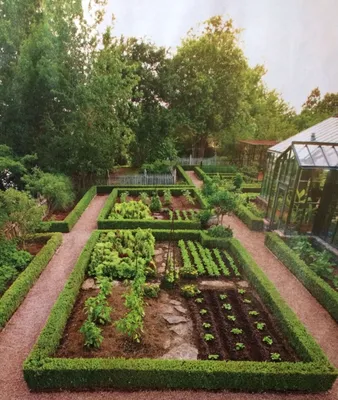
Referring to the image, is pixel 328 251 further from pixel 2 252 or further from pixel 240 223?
pixel 2 252

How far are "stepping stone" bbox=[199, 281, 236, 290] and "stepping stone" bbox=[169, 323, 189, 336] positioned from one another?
6.68ft

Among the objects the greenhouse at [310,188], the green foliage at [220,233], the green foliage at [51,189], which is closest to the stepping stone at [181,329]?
the green foliage at [220,233]

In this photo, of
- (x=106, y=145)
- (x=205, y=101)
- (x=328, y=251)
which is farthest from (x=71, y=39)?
(x=328, y=251)

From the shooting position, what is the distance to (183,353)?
6973mm

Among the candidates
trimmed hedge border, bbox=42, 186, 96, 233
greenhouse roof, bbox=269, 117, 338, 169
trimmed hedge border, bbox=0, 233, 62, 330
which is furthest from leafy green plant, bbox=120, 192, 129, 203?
greenhouse roof, bbox=269, 117, 338, 169

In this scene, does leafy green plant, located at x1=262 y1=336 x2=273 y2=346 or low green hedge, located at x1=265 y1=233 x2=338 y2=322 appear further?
low green hedge, located at x1=265 y1=233 x2=338 y2=322

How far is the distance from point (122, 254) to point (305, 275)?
7237 millimetres

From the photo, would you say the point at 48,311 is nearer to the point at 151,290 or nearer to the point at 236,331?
the point at 151,290

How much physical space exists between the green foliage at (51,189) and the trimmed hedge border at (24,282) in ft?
14.7

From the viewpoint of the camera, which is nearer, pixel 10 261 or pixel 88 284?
pixel 88 284

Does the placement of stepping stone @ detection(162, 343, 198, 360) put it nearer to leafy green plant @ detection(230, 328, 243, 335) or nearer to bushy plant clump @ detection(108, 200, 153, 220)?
leafy green plant @ detection(230, 328, 243, 335)

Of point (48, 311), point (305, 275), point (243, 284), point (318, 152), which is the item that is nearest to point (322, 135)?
point (318, 152)

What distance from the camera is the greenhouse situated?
1249cm

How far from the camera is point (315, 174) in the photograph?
506 inches
